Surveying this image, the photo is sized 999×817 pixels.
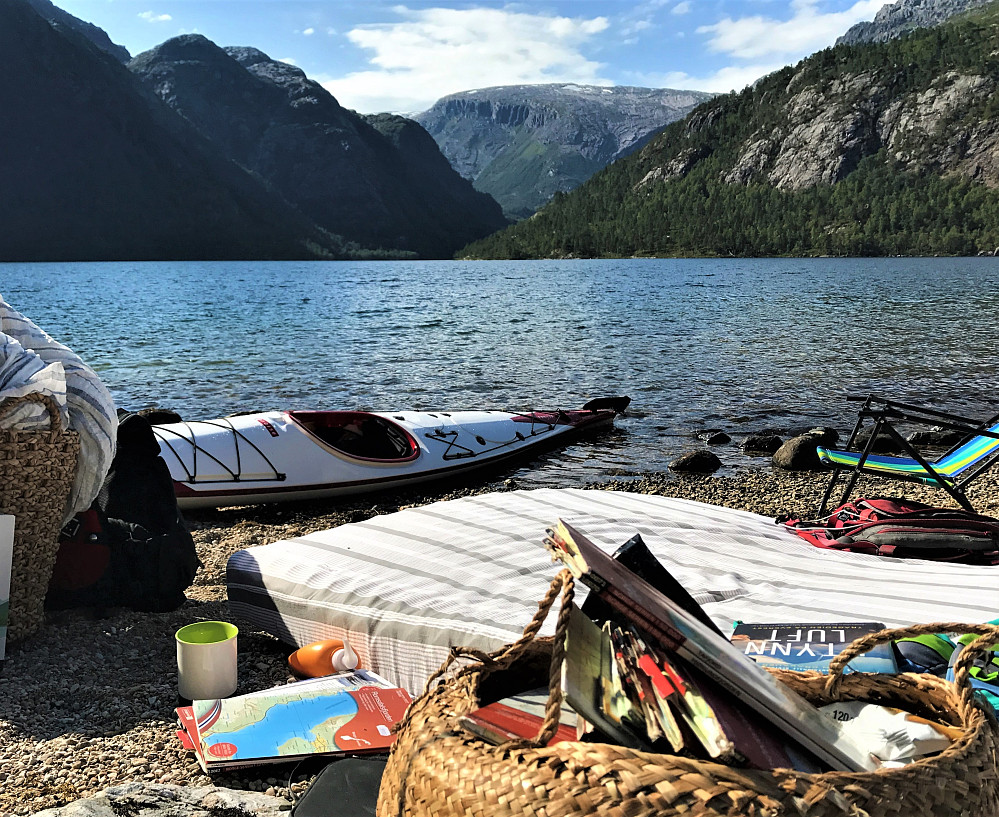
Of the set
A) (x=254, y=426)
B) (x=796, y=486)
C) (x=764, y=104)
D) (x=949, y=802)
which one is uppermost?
(x=764, y=104)

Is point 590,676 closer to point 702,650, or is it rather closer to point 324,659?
point 702,650

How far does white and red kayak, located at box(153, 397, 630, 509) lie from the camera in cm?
862

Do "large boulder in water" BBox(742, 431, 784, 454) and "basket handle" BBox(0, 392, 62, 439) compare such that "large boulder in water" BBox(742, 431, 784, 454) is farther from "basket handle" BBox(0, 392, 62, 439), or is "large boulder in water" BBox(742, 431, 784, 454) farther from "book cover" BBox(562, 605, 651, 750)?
"book cover" BBox(562, 605, 651, 750)

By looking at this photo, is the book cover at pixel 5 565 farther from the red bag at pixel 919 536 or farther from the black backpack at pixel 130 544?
the red bag at pixel 919 536

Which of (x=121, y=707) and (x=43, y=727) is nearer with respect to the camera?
(x=43, y=727)

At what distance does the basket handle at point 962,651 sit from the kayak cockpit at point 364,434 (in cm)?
797

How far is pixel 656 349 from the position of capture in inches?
1016

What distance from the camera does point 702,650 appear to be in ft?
4.96

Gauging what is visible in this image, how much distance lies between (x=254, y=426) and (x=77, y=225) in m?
161

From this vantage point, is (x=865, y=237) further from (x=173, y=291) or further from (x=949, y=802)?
(x=949, y=802)

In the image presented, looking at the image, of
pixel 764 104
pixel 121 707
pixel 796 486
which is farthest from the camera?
pixel 764 104

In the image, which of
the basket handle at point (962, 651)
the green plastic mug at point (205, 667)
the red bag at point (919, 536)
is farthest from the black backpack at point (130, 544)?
the basket handle at point (962, 651)

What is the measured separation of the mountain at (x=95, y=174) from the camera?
148m

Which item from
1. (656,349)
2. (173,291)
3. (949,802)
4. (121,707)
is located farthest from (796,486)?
(173,291)
